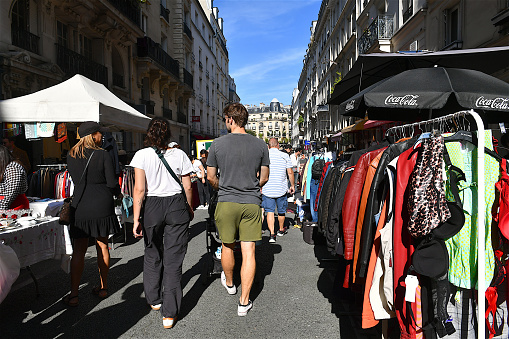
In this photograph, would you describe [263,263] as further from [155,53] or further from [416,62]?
[155,53]

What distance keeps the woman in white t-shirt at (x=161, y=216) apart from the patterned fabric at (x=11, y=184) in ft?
4.99

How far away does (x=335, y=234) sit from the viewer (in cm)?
336

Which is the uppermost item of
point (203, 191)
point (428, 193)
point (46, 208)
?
point (428, 193)

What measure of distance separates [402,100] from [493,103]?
0.74 metres

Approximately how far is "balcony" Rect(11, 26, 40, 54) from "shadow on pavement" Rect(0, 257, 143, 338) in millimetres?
8545

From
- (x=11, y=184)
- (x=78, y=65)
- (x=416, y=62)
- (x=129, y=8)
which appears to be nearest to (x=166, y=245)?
(x=11, y=184)

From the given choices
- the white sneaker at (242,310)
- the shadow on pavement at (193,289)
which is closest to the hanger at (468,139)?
the white sneaker at (242,310)

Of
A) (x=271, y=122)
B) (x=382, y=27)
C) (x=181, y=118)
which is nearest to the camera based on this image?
(x=382, y=27)

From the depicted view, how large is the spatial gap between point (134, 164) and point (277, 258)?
119 inches

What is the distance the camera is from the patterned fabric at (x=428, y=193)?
187 cm

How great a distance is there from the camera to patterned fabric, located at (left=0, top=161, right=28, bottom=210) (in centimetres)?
372

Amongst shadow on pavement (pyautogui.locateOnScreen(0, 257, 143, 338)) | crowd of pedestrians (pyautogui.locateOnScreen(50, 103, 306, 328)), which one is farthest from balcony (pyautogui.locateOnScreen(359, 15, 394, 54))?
shadow on pavement (pyautogui.locateOnScreen(0, 257, 143, 338))

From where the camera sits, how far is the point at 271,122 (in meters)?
148

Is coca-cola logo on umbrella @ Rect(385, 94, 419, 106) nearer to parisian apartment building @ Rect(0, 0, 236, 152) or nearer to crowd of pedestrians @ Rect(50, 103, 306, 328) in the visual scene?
crowd of pedestrians @ Rect(50, 103, 306, 328)
